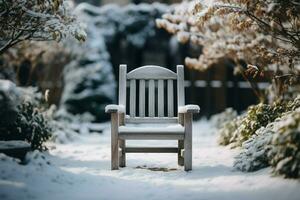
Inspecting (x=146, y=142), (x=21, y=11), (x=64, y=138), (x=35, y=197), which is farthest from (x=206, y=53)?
(x=35, y=197)

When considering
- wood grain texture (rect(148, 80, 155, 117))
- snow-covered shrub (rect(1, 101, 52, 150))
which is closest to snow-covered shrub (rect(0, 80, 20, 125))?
snow-covered shrub (rect(1, 101, 52, 150))

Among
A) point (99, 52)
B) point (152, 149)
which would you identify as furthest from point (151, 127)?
point (99, 52)

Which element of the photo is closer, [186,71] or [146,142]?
[146,142]

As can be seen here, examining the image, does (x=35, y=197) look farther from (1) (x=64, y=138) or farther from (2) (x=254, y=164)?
(1) (x=64, y=138)

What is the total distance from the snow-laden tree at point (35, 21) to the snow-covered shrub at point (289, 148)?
2904 mm

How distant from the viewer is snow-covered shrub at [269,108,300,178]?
418 centimetres

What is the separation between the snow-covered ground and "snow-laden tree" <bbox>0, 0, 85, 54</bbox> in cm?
176

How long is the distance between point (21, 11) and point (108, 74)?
598 centimetres

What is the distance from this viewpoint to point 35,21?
234 inches

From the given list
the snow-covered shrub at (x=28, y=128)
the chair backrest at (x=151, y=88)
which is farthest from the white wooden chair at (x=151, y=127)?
the snow-covered shrub at (x=28, y=128)

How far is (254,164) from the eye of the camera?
198 inches

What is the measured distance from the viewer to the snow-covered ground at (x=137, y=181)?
165 inches

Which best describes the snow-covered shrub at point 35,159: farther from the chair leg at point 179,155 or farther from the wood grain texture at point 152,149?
the chair leg at point 179,155

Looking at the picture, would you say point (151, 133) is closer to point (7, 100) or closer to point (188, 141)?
point (188, 141)
